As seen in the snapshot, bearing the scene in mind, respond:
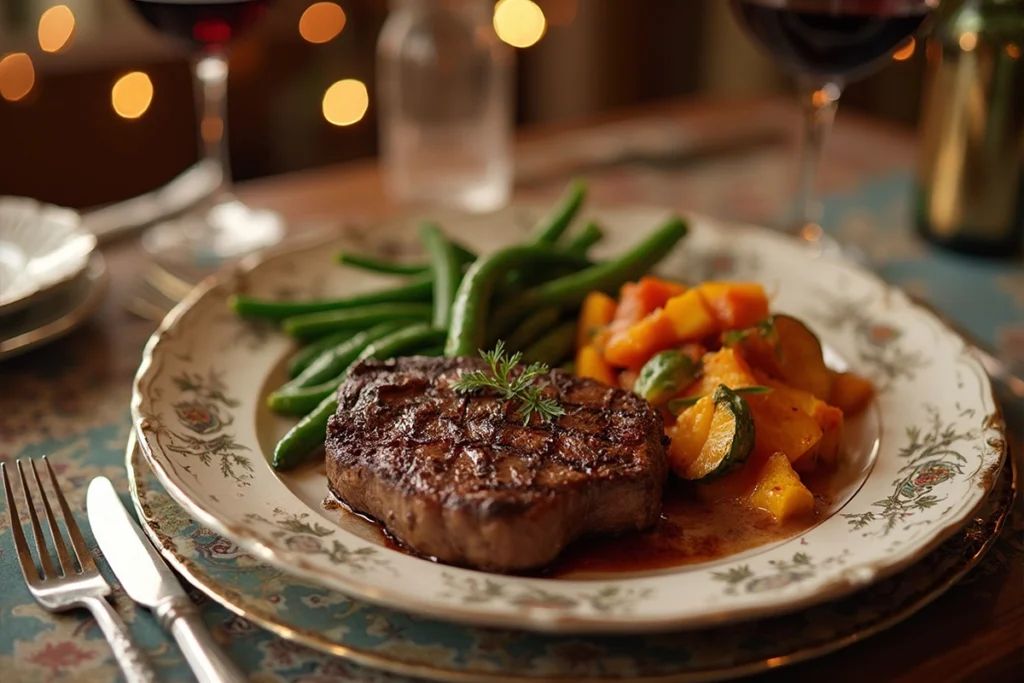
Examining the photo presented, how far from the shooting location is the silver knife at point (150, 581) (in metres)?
1.34

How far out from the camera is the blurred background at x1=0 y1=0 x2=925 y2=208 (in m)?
5.00

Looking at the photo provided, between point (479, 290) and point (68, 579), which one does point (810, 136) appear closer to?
point (479, 290)

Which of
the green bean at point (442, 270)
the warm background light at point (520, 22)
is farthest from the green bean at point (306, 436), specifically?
the warm background light at point (520, 22)

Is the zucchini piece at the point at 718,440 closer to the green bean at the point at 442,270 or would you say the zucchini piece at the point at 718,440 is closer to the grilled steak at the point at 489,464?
the grilled steak at the point at 489,464

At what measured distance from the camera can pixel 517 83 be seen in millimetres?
6277

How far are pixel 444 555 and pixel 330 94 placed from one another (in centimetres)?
481

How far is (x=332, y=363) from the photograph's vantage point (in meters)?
2.14

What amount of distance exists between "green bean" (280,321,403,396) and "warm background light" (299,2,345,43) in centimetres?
397

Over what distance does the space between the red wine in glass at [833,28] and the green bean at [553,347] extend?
0.94m

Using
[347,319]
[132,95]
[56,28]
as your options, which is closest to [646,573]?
[347,319]

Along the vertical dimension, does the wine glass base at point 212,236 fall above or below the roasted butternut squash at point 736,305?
below

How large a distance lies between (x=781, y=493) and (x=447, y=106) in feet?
7.40

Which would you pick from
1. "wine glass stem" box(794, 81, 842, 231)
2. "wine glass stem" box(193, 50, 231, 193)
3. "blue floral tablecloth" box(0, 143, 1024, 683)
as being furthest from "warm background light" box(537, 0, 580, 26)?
"wine glass stem" box(193, 50, 231, 193)

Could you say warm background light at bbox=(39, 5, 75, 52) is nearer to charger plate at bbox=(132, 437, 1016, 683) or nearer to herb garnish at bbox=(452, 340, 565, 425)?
herb garnish at bbox=(452, 340, 565, 425)
